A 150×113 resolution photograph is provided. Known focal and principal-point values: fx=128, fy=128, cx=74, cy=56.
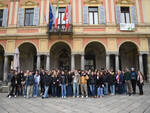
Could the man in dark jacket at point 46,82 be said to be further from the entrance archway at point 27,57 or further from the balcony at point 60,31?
the entrance archway at point 27,57

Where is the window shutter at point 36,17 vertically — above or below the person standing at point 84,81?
above

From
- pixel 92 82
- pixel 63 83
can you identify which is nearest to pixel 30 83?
pixel 63 83

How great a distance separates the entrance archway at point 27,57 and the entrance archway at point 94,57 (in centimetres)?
673

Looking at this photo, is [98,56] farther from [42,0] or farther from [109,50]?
[42,0]

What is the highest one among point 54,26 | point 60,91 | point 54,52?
point 54,26

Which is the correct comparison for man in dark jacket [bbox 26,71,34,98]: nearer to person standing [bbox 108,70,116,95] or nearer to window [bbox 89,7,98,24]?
person standing [bbox 108,70,116,95]

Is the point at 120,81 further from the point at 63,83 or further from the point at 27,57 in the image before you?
the point at 27,57

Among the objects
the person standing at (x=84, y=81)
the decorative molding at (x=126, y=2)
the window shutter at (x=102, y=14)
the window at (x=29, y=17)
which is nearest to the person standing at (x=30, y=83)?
the person standing at (x=84, y=81)

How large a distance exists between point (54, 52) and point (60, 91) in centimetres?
845

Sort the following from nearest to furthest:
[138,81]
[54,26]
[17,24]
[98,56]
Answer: [138,81] < [54,26] < [17,24] < [98,56]

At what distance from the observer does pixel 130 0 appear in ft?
49.5

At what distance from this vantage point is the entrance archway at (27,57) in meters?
16.0

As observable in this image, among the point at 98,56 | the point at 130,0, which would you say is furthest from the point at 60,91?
the point at 130,0

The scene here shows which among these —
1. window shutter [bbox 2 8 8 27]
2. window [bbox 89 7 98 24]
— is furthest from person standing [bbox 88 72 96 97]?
window shutter [bbox 2 8 8 27]
